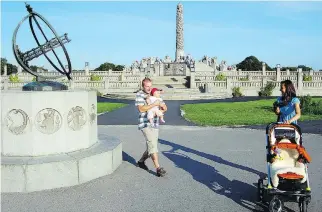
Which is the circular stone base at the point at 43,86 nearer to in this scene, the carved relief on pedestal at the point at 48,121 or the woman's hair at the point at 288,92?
the carved relief on pedestal at the point at 48,121

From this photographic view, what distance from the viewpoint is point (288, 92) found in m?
6.20

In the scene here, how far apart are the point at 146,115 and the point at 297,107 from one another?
2683 millimetres

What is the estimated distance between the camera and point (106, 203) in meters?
→ 5.73

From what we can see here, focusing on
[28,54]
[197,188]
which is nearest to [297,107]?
[197,188]

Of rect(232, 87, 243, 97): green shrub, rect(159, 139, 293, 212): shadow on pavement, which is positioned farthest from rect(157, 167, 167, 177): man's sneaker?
rect(232, 87, 243, 97): green shrub

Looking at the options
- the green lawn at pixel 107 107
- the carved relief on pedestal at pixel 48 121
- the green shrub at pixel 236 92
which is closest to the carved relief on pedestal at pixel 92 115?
the carved relief on pedestal at pixel 48 121

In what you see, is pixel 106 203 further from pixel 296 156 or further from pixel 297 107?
pixel 297 107

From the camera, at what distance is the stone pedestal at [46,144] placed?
6.38 m

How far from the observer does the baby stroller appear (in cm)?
513

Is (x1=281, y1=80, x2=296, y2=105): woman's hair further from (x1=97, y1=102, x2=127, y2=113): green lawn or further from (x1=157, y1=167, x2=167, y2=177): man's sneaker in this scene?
(x1=97, y1=102, x2=127, y2=113): green lawn

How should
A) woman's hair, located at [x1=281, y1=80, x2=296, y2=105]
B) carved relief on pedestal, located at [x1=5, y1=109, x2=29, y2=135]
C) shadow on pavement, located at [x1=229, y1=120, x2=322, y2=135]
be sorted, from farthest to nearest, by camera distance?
shadow on pavement, located at [x1=229, y1=120, x2=322, y2=135] → carved relief on pedestal, located at [x1=5, y1=109, x2=29, y2=135] → woman's hair, located at [x1=281, y1=80, x2=296, y2=105]

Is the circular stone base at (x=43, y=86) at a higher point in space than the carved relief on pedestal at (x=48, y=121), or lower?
higher

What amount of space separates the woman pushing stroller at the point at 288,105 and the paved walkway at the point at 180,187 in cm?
126

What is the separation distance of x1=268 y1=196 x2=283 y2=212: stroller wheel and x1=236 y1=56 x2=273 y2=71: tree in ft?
294
